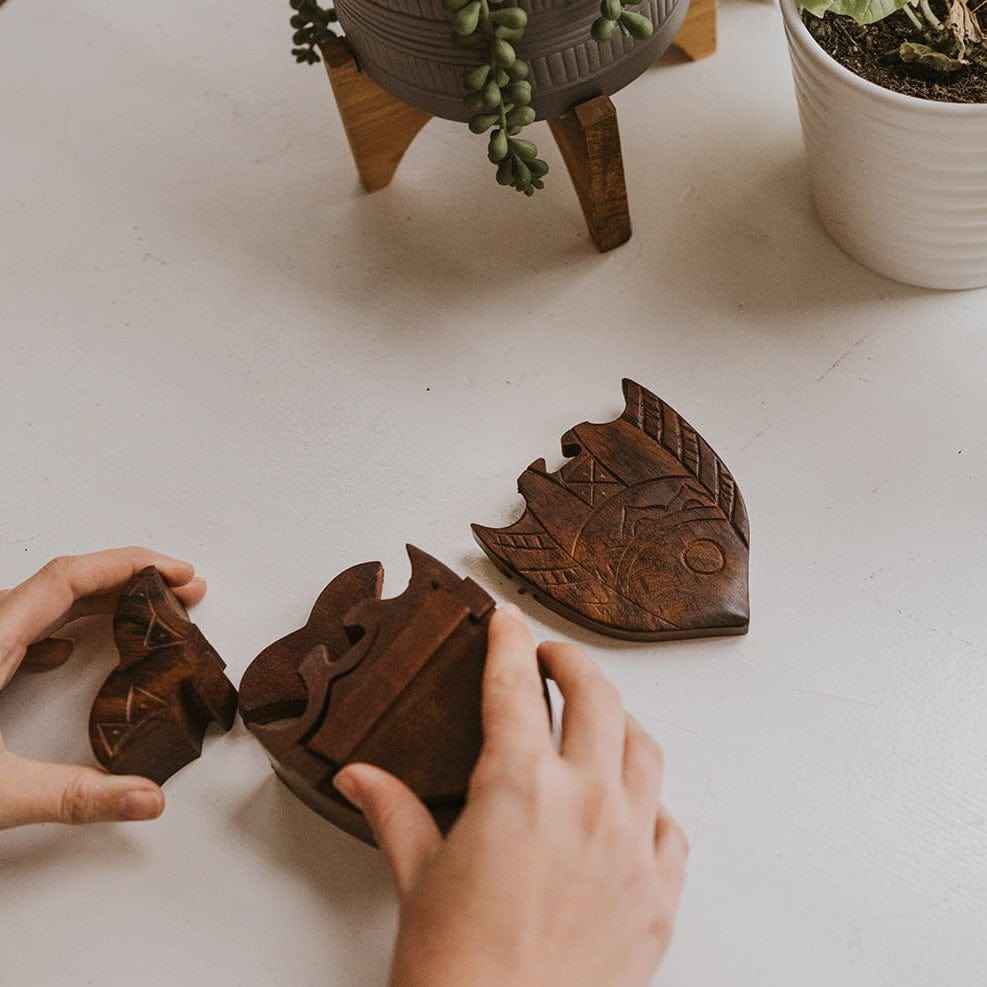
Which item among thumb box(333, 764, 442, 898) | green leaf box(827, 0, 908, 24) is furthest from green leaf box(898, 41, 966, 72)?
thumb box(333, 764, 442, 898)

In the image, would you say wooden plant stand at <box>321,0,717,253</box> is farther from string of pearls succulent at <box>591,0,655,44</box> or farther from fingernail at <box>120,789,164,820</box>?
fingernail at <box>120,789,164,820</box>

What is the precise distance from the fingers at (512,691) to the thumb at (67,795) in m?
0.29

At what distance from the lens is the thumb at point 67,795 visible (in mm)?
856

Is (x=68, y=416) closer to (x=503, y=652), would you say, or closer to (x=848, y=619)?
(x=503, y=652)

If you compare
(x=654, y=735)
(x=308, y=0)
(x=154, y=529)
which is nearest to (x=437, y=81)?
(x=308, y=0)

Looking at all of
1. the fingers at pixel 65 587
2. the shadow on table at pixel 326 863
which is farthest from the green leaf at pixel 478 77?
the shadow on table at pixel 326 863

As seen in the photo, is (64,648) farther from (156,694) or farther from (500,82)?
(500,82)

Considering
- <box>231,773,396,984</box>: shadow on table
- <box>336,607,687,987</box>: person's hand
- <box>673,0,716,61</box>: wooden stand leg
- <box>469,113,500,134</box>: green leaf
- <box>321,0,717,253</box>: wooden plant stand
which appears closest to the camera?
<box>336,607,687,987</box>: person's hand

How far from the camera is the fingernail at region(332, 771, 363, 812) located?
791mm

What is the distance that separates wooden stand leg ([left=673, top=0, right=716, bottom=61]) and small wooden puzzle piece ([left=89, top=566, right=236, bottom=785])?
2.74 ft

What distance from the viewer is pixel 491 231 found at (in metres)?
1.21

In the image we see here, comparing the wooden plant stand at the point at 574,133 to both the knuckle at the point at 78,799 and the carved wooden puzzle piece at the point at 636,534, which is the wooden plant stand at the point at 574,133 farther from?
the knuckle at the point at 78,799

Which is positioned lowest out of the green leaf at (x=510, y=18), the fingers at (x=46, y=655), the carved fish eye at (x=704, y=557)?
the carved fish eye at (x=704, y=557)

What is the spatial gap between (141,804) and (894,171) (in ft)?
2.71
